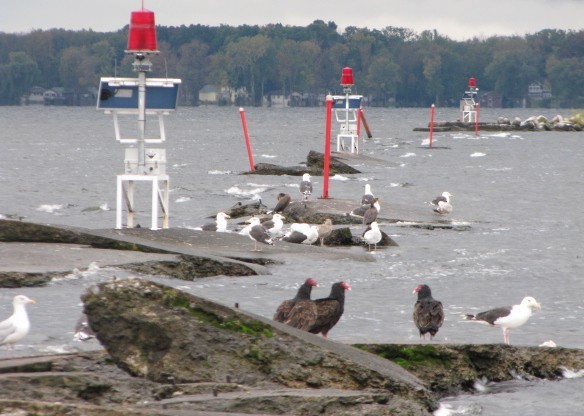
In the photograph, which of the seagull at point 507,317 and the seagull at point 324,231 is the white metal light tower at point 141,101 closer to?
the seagull at point 324,231

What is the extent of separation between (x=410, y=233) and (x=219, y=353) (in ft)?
59.3

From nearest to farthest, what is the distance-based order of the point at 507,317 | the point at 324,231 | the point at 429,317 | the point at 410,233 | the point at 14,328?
the point at 14,328, the point at 429,317, the point at 507,317, the point at 324,231, the point at 410,233

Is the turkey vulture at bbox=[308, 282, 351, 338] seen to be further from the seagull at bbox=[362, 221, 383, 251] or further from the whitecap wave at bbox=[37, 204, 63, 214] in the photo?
the whitecap wave at bbox=[37, 204, 63, 214]

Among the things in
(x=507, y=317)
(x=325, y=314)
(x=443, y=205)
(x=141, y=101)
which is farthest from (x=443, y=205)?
(x=325, y=314)

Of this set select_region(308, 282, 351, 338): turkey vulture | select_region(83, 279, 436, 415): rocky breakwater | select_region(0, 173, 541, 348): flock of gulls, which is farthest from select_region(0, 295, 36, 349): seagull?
select_region(308, 282, 351, 338): turkey vulture

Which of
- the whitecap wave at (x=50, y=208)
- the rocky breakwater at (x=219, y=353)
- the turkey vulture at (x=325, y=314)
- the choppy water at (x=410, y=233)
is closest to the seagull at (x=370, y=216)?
the choppy water at (x=410, y=233)

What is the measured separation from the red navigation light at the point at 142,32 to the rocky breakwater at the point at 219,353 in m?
13.3

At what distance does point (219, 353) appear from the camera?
1081cm

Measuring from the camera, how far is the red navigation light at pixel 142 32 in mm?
23625

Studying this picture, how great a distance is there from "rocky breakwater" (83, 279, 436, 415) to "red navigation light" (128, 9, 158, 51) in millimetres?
13282

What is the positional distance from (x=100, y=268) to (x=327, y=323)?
→ 517 cm

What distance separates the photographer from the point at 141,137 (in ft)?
76.7

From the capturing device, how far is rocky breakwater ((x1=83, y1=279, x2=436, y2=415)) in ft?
34.8

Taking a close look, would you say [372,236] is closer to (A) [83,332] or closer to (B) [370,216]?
(B) [370,216]
